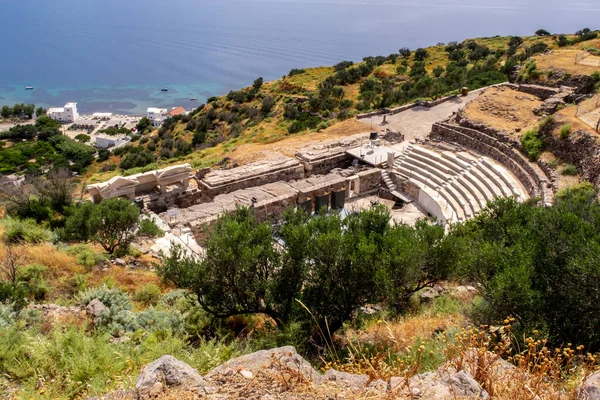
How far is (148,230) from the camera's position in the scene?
1318cm

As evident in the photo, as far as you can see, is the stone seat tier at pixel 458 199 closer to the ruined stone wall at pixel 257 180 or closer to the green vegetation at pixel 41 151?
the ruined stone wall at pixel 257 180

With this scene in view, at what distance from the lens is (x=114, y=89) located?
10000 centimetres

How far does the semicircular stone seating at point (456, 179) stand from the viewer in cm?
1703

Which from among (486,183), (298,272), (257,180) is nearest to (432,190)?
(486,183)

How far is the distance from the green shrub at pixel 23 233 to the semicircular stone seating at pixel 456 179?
13.9 metres

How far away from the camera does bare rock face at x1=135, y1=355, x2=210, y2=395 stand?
3865mm

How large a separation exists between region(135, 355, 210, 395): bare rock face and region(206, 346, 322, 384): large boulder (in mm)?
215

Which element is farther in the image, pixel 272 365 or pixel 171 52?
pixel 171 52

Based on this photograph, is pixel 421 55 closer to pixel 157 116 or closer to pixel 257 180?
pixel 257 180

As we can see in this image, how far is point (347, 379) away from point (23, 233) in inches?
441

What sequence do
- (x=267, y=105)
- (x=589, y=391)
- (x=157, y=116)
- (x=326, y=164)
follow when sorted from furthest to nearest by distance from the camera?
(x=157, y=116), (x=267, y=105), (x=326, y=164), (x=589, y=391)

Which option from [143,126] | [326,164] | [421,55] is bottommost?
[143,126]

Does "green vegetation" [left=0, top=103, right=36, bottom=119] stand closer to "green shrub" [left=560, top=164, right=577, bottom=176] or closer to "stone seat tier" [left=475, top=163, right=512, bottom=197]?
"stone seat tier" [left=475, top=163, right=512, bottom=197]

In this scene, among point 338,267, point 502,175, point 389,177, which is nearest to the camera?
point 338,267
